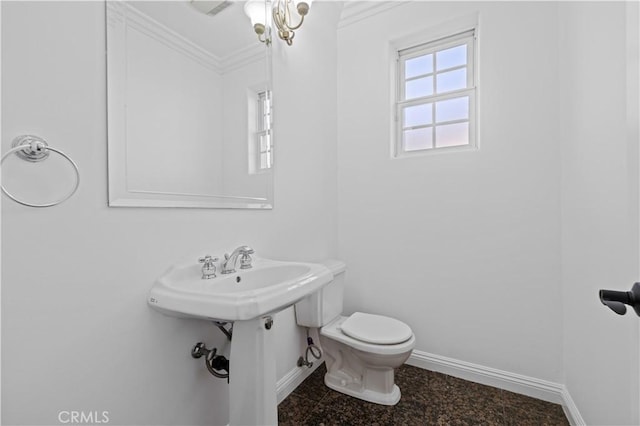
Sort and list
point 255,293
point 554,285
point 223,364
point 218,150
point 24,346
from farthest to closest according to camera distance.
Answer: point 554,285 → point 218,150 → point 223,364 → point 255,293 → point 24,346

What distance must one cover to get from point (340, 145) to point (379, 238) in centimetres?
77

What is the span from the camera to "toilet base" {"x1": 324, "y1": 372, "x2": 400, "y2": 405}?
5.08ft

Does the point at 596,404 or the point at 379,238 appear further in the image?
the point at 379,238

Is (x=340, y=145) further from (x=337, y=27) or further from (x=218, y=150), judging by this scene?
(x=218, y=150)

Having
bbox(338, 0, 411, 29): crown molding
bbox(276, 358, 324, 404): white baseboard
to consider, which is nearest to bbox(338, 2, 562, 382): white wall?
bbox(338, 0, 411, 29): crown molding

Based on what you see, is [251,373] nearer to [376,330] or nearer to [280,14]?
[376,330]

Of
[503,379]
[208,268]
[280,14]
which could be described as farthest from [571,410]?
[280,14]

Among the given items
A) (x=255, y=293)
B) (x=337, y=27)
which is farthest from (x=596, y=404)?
(x=337, y=27)

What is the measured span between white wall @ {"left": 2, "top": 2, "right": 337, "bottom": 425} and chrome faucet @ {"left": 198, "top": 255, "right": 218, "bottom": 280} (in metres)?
0.08

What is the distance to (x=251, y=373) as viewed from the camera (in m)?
1.00

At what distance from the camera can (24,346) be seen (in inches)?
28.0

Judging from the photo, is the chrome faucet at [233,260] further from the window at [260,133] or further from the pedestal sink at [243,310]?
the window at [260,133]

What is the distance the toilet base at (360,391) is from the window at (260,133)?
132 centimetres

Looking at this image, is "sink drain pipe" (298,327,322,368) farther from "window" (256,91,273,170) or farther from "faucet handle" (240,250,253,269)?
"window" (256,91,273,170)
